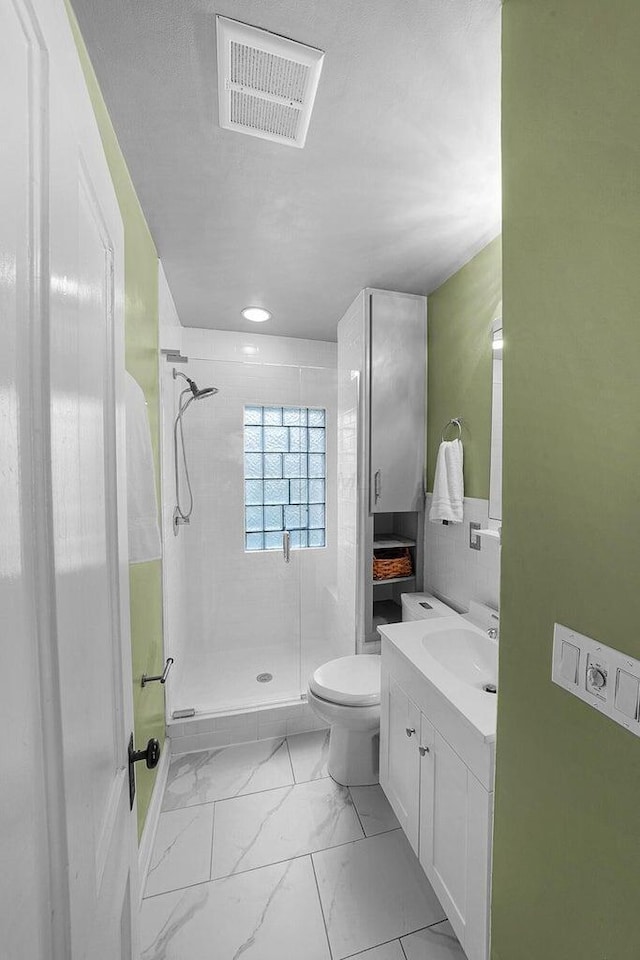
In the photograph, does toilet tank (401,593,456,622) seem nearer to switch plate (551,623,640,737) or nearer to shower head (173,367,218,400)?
switch plate (551,623,640,737)

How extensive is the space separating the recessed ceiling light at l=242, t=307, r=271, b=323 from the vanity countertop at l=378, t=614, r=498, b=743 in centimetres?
203

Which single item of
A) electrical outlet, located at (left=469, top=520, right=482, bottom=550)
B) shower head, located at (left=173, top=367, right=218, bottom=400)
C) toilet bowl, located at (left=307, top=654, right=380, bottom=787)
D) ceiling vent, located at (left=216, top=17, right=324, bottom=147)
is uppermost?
ceiling vent, located at (left=216, top=17, right=324, bottom=147)

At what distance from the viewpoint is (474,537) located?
1.83m

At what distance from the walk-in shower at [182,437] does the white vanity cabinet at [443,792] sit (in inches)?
56.3

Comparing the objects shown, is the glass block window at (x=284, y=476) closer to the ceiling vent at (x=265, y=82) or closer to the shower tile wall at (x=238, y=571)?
the shower tile wall at (x=238, y=571)

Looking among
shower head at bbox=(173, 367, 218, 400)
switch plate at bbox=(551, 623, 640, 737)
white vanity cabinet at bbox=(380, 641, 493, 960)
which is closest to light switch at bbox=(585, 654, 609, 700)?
switch plate at bbox=(551, 623, 640, 737)

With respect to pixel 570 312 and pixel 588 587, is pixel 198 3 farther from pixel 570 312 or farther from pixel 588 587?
pixel 588 587

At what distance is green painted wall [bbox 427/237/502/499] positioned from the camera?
69.0 inches

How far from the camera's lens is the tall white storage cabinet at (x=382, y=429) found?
86.0 inches

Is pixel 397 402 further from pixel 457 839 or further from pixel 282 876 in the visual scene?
pixel 282 876

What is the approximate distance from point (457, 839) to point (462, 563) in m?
1.06

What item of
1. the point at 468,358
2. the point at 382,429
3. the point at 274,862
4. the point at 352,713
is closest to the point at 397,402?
the point at 382,429

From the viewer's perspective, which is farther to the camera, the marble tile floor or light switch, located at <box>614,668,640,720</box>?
the marble tile floor

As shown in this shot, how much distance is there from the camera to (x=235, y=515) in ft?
8.44
